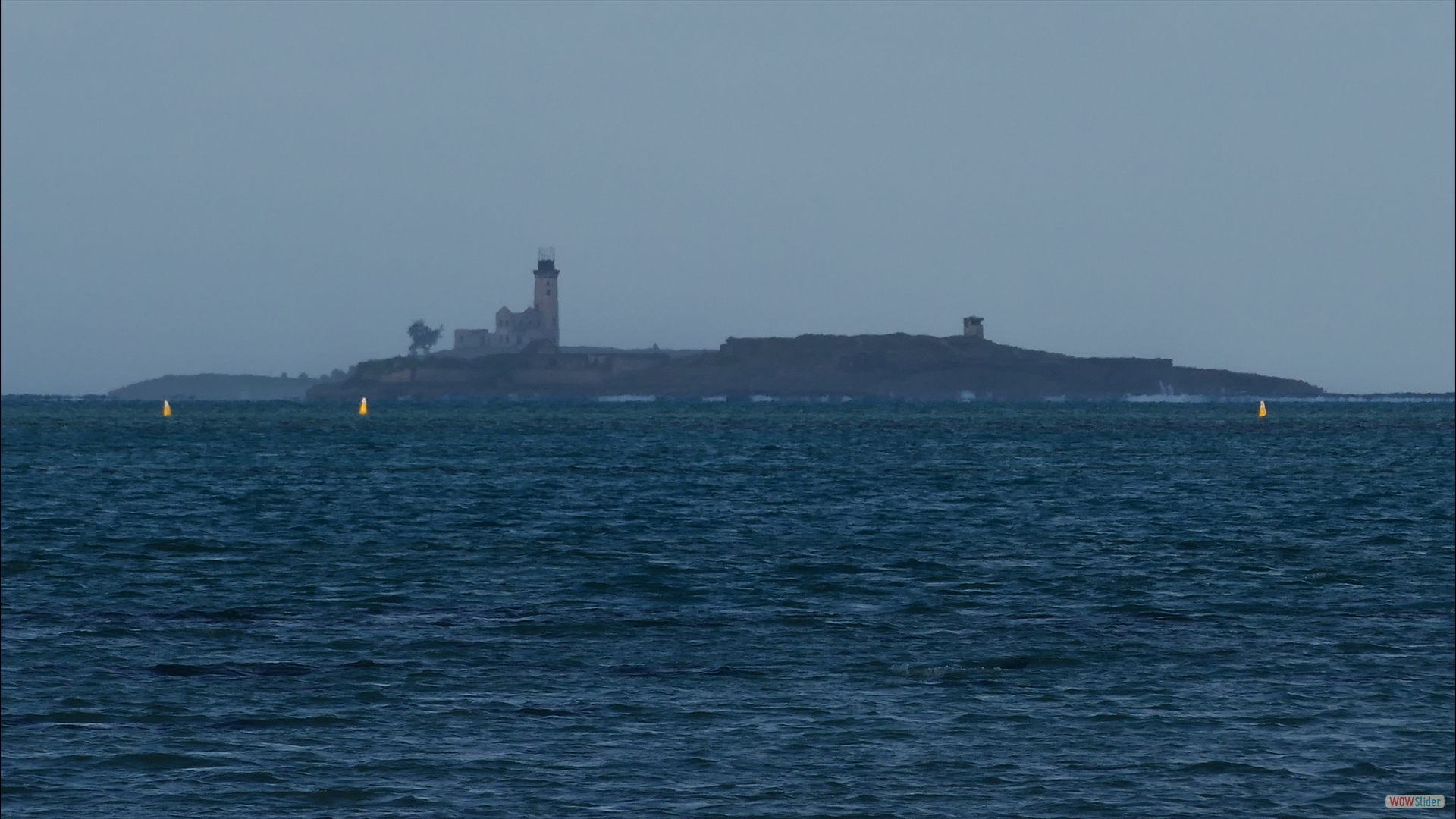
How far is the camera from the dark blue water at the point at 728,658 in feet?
49.5

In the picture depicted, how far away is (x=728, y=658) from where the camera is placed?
21.7m

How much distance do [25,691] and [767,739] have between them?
29.1 feet

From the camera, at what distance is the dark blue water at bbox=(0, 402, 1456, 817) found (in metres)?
15.1

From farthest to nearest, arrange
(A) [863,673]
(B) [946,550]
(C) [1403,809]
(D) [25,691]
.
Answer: (B) [946,550] → (A) [863,673] → (D) [25,691] → (C) [1403,809]

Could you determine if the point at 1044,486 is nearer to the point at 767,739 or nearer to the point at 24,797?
the point at 767,739

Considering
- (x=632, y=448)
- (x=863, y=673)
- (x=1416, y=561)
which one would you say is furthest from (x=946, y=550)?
(x=632, y=448)

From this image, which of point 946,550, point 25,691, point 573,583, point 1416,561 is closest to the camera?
point 25,691

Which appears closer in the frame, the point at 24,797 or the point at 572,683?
the point at 24,797

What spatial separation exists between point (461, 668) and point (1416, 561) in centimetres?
2291

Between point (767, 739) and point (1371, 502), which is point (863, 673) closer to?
point (767, 739)

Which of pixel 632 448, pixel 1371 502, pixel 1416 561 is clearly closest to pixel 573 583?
pixel 1416 561

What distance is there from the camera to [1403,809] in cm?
1428

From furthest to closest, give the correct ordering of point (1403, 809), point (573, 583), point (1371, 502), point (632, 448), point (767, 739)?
point (632, 448), point (1371, 502), point (573, 583), point (767, 739), point (1403, 809)

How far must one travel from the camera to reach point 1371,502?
54.3 m
